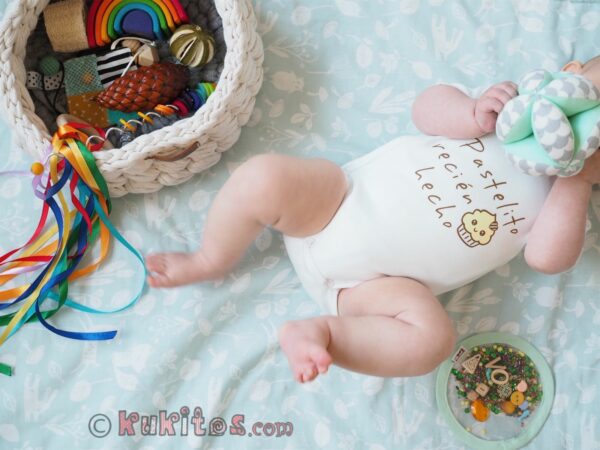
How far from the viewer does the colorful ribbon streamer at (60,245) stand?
124 cm

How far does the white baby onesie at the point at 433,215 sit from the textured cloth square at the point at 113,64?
1.72ft

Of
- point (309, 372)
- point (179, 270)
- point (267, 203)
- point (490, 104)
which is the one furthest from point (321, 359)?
point (490, 104)

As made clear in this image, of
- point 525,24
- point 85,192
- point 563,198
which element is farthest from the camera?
point 525,24

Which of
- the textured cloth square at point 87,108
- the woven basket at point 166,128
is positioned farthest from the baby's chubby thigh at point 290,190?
the textured cloth square at point 87,108

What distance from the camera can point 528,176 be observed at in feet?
3.80

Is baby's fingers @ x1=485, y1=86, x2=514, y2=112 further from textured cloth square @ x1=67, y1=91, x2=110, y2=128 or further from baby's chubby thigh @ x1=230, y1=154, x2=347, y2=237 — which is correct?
textured cloth square @ x1=67, y1=91, x2=110, y2=128

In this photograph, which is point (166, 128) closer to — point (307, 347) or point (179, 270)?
point (179, 270)

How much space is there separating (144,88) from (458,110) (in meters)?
0.58

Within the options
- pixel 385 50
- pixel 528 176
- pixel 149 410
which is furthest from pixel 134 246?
pixel 528 176

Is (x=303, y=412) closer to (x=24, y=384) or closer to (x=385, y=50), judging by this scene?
(x=24, y=384)

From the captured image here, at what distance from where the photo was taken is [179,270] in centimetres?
124

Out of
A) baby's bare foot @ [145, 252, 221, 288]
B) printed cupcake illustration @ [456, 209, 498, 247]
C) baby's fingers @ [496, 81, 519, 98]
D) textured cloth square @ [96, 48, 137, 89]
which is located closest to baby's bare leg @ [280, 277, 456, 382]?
printed cupcake illustration @ [456, 209, 498, 247]

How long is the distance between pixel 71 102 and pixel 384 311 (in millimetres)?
734

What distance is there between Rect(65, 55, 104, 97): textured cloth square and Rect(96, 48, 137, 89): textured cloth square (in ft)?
0.04
